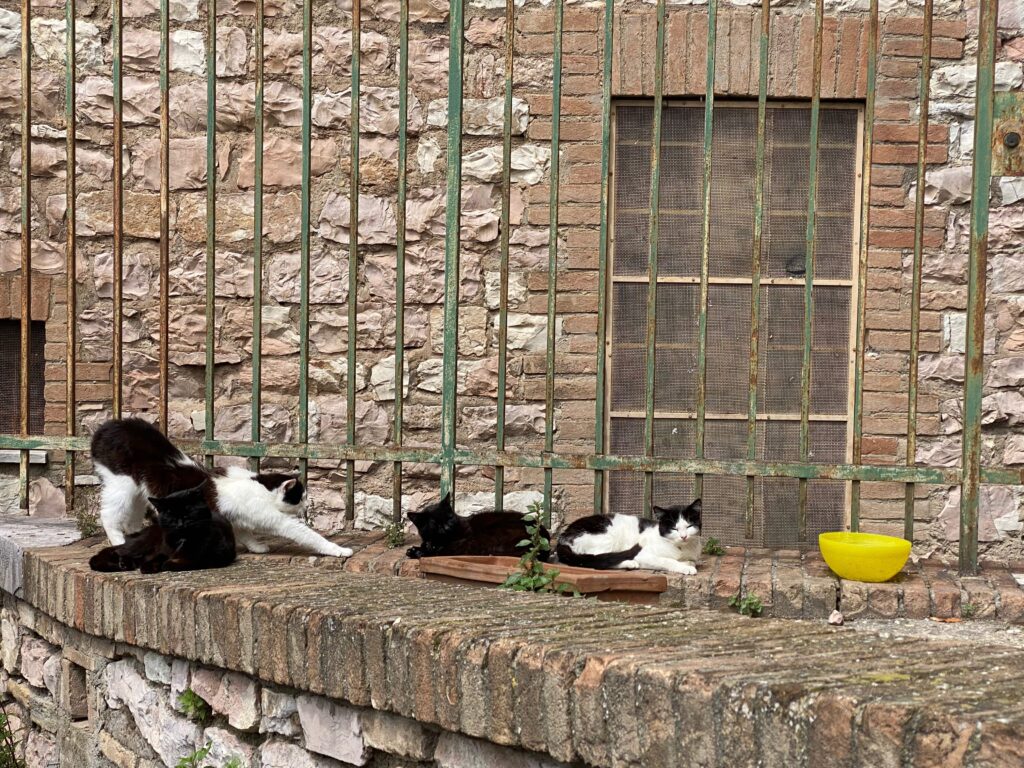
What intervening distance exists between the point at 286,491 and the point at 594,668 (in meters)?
2.12

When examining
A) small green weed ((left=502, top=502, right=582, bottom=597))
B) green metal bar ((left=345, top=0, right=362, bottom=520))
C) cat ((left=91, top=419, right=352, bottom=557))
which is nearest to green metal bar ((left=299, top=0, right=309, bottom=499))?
green metal bar ((left=345, top=0, right=362, bottom=520))

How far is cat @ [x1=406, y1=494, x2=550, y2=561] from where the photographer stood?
3.94 metres

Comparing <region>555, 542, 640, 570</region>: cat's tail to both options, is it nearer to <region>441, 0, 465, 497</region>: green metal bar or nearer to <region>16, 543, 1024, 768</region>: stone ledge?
<region>441, 0, 465, 497</region>: green metal bar

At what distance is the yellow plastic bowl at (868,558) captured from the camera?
11.8 ft

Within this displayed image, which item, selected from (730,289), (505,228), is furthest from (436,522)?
(730,289)

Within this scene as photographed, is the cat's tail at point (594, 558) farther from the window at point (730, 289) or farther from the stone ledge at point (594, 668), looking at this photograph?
Result: the window at point (730, 289)

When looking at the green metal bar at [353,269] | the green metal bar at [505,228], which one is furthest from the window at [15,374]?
the green metal bar at [505,228]

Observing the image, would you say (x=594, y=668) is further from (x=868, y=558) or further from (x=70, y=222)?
(x=70, y=222)

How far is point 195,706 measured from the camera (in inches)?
124

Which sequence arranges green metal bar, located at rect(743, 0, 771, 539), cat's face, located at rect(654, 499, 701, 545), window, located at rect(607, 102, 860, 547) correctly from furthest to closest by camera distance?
window, located at rect(607, 102, 860, 547) → cat's face, located at rect(654, 499, 701, 545) → green metal bar, located at rect(743, 0, 771, 539)

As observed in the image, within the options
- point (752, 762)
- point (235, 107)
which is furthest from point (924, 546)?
point (752, 762)

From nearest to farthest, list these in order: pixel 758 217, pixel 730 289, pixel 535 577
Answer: pixel 535 577 → pixel 758 217 → pixel 730 289

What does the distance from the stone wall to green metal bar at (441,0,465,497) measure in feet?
7.01

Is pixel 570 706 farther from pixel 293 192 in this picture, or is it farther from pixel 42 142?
pixel 42 142
